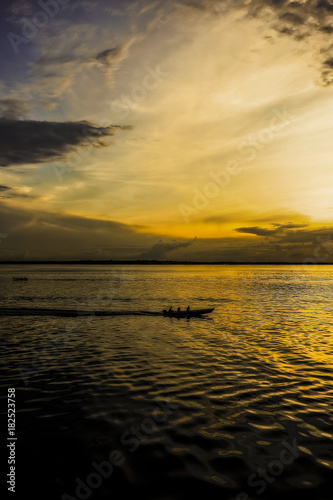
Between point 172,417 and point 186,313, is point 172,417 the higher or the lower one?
the higher one

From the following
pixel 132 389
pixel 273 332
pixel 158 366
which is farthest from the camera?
pixel 273 332

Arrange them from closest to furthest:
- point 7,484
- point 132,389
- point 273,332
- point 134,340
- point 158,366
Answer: point 7,484
point 132,389
point 158,366
point 134,340
point 273,332

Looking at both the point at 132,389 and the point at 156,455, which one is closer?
the point at 156,455

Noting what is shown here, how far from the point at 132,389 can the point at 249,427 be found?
6.62m

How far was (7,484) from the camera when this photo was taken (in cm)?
1037

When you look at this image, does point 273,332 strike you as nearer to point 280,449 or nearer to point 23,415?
point 280,449

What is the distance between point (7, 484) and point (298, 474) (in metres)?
8.77

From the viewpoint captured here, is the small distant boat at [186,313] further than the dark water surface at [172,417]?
Yes

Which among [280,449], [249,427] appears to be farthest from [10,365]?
[280,449]

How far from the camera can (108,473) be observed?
431 inches

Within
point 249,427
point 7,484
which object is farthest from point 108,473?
point 249,427

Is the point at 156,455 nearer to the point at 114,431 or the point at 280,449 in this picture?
the point at 114,431

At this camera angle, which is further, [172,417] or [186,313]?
[186,313]

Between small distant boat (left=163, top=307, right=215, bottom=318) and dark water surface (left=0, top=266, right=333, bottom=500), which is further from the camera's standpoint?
small distant boat (left=163, top=307, right=215, bottom=318)
